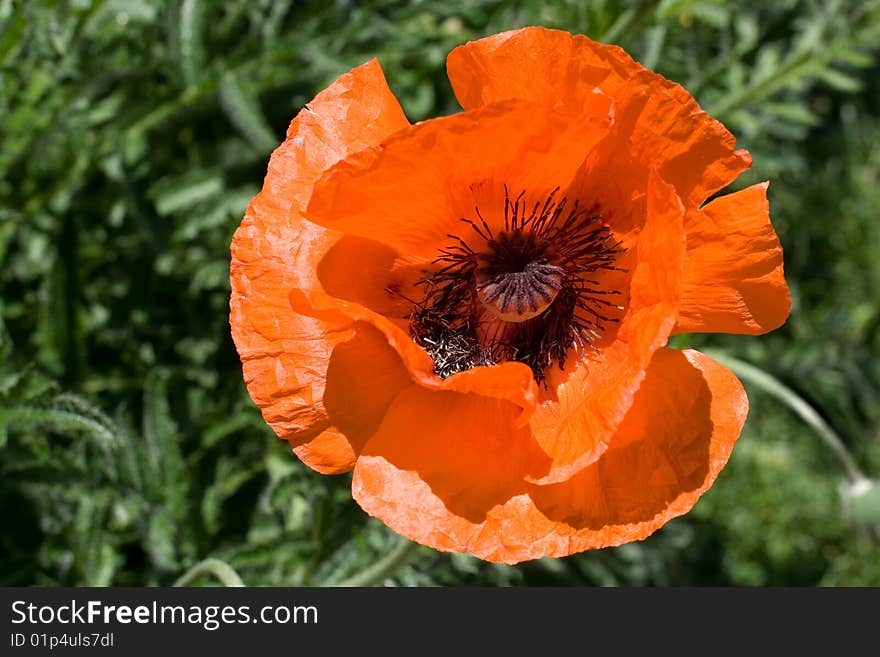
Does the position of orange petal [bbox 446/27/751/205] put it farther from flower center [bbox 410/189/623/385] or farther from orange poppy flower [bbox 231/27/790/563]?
flower center [bbox 410/189/623/385]

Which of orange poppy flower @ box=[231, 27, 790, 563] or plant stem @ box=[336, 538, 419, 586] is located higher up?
orange poppy flower @ box=[231, 27, 790, 563]

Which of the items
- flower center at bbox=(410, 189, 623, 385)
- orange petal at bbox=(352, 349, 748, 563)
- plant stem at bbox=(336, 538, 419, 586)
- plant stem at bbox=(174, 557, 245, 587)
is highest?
flower center at bbox=(410, 189, 623, 385)

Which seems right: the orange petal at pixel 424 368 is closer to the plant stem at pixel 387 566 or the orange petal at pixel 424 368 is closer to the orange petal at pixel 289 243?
the orange petal at pixel 289 243

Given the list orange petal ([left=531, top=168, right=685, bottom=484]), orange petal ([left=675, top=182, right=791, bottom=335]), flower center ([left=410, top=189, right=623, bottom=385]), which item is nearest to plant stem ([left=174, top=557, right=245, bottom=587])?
flower center ([left=410, top=189, right=623, bottom=385])

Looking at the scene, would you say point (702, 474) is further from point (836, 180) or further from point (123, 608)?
point (836, 180)

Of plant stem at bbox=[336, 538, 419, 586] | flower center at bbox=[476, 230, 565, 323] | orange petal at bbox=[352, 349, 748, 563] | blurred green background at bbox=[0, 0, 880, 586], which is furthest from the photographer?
blurred green background at bbox=[0, 0, 880, 586]

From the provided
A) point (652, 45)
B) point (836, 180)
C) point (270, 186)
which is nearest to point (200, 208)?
point (270, 186)
